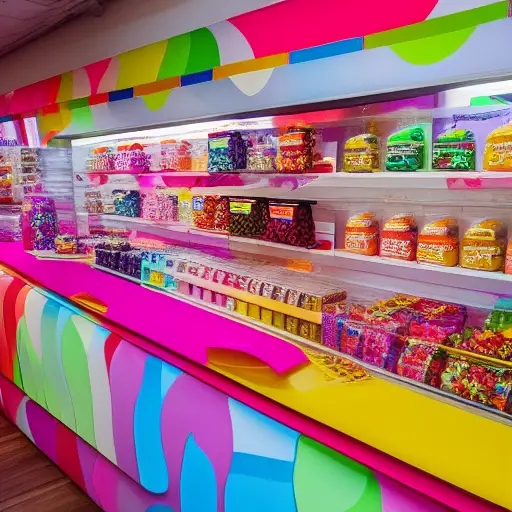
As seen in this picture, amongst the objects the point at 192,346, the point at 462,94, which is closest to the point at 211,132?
the point at 192,346

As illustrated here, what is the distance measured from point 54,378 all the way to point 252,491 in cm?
164

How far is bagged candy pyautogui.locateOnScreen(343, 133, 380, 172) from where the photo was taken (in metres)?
1.76

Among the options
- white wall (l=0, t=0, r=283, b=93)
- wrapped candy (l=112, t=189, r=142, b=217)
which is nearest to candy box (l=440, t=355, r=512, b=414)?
white wall (l=0, t=0, r=283, b=93)

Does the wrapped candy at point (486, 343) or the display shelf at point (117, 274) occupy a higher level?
the wrapped candy at point (486, 343)

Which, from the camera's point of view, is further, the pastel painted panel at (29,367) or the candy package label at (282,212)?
the pastel painted panel at (29,367)

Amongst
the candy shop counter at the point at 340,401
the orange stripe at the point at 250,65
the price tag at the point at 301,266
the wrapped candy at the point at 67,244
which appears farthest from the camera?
the wrapped candy at the point at 67,244

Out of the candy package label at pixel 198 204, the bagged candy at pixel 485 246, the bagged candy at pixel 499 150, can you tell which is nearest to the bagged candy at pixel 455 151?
the bagged candy at pixel 499 150

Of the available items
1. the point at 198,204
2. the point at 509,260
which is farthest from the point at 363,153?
the point at 198,204

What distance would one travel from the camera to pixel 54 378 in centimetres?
290

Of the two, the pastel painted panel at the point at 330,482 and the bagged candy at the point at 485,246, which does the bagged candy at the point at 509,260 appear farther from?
the pastel painted panel at the point at 330,482

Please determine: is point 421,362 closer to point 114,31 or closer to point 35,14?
point 114,31

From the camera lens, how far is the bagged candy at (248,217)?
2158mm

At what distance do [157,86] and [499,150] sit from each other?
1.68m

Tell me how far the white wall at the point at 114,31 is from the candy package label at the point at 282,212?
0.99 meters
